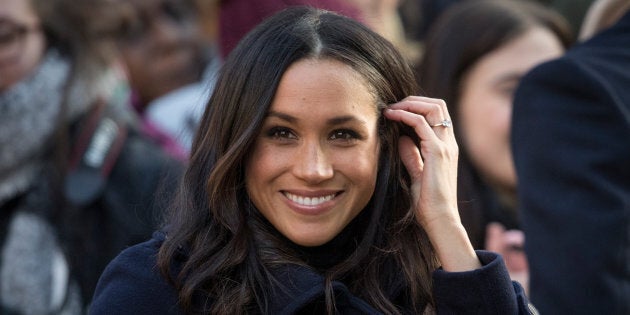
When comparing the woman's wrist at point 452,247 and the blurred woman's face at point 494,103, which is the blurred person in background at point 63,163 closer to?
the blurred woman's face at point 494,103

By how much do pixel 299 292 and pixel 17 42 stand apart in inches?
88.5

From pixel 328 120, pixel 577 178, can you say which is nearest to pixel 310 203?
pixel 328 120

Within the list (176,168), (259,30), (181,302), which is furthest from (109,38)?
(181,302)

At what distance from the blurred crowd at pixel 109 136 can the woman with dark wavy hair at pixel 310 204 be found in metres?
0.74

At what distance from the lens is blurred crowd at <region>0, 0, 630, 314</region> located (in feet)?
14.3

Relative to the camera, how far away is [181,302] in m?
2.90

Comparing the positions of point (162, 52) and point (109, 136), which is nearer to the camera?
point (109, 136)

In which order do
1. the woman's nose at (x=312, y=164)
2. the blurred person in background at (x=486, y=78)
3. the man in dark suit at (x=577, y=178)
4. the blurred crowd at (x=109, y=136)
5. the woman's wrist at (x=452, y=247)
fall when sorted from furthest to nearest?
the blurred person in background at (x=486, y=78) < the blurred crowd at (x=109, y=136) < the man in dark suit at (x=577, y=178) < the woman's wrist at (x=452, y=247) < the woman's nose at (x=312, y=164)

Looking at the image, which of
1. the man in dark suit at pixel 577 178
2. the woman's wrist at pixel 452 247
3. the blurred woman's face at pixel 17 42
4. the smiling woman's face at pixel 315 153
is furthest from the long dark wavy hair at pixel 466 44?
the smiling woman's face at pixel 315 153

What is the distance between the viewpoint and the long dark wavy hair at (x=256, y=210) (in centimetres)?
294

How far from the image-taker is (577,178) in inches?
145

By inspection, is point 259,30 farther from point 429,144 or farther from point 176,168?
point 176,168

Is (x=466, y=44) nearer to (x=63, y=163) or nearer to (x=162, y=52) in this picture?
(x=63, y=163)

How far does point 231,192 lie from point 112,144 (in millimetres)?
1660
